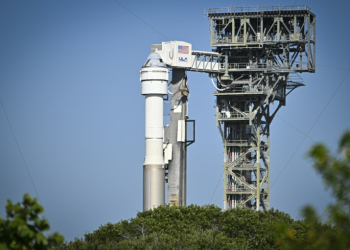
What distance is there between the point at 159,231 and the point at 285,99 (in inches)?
957

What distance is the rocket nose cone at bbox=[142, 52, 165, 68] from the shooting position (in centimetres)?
7800

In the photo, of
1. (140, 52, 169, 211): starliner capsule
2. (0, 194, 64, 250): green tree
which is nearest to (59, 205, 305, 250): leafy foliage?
(140, 52, 169, 211): starliner capsule

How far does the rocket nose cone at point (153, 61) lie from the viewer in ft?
256

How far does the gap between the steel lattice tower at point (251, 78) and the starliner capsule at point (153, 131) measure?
10.1 m

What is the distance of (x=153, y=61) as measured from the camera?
78.4 metres

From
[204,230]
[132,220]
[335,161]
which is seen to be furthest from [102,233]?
[335,161]

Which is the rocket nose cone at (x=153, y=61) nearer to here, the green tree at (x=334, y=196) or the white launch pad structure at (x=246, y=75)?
the white launch pad structure at (x=246, y=75)

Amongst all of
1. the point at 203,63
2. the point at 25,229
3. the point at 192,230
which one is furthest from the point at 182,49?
the point at 25,229

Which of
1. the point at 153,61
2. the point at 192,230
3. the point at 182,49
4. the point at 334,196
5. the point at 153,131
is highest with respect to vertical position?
the point at 182,49

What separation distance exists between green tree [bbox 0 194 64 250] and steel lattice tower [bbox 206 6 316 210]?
5872 cm

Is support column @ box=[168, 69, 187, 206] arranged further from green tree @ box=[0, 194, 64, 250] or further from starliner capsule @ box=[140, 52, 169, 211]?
green tree @ box=[0, 194, 64, 250]

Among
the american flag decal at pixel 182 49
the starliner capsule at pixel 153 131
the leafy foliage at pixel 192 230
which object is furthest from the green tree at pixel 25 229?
the american flag decal at pixel 182 49

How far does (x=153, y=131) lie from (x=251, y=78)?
45.3 ft

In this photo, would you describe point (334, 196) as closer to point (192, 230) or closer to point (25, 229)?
point (25, 229)
